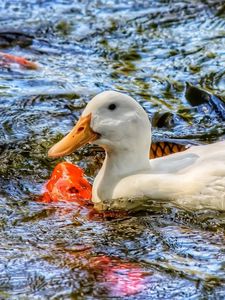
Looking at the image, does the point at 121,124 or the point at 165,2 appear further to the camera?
the point at 165,2

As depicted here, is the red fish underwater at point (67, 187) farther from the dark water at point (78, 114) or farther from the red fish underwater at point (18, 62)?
the red fish underwater at point (18, 62)

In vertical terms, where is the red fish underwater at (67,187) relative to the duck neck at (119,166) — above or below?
below

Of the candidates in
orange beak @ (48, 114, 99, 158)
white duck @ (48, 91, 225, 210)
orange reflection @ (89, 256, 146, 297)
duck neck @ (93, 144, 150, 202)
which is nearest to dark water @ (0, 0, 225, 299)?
orange reflection @ (89, 256, 146, 297)

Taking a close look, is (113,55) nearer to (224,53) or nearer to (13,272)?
(224,53)

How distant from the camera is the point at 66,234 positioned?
7121 mm

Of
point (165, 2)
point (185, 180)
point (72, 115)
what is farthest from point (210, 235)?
point (165, 2)

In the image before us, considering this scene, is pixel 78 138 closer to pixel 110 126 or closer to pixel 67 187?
pixel 110 126

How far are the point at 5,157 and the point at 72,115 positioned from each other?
3.79 feet

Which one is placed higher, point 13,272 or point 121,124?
point 121,124

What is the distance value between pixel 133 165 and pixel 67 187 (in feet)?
1.62

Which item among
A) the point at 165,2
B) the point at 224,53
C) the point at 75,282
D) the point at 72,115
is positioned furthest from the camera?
the point at 165,2

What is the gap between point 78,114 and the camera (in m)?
9.53

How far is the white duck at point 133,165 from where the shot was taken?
740cm

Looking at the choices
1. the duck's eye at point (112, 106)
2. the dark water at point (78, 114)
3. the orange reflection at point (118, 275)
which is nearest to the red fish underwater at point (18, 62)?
the dark water at point (78, 114)
